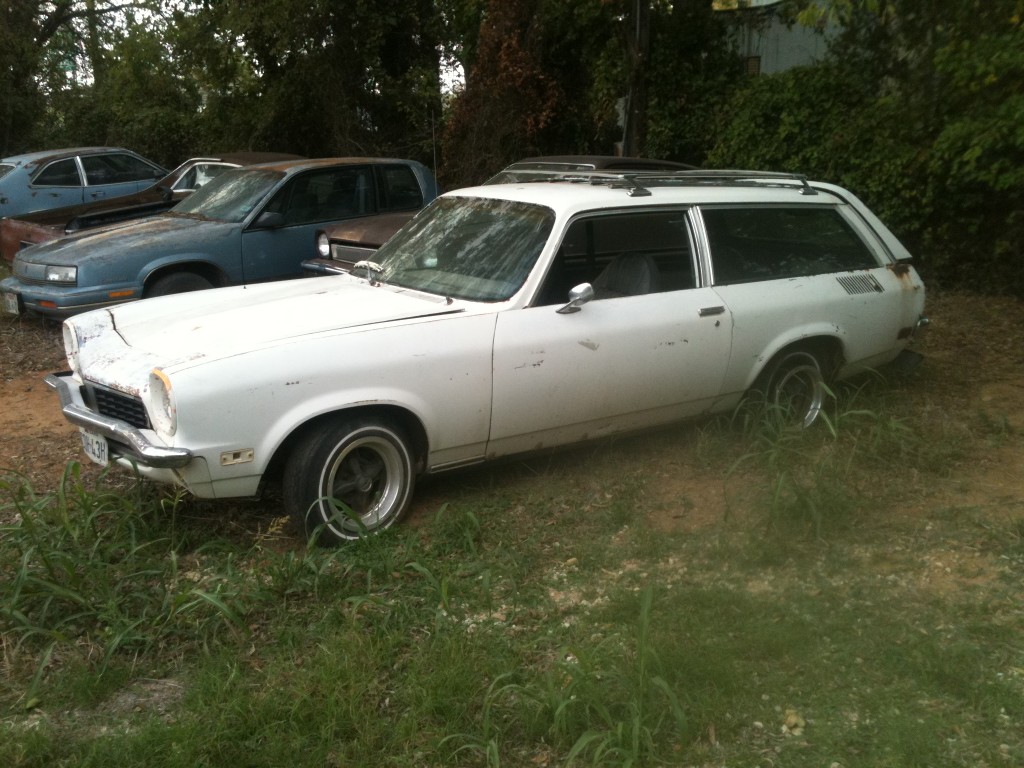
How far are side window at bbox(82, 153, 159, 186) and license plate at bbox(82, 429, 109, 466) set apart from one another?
11.0m

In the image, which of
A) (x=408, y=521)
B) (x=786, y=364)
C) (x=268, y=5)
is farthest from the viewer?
(x=268, y=5)

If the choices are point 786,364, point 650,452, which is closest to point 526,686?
point 650,452

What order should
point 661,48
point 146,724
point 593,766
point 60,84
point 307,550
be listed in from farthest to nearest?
point 60,84 → point 661,48 → point 307,550 → point 146,724 → point 593,766

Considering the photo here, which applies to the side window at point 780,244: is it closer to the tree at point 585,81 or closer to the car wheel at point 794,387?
the car wheel at point 794,387

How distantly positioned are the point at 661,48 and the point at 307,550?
9354mm

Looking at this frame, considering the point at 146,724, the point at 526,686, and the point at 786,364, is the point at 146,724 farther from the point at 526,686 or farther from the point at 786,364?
the point at 786,364

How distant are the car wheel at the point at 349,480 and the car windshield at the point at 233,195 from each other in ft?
14.9

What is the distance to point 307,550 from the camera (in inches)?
176

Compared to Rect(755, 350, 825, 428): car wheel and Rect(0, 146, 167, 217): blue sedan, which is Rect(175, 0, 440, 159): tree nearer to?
Rect(0, 146, 167, 217): blue sedan

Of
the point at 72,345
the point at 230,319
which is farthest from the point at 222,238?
the point at 230,319

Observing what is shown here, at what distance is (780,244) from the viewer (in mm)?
6035

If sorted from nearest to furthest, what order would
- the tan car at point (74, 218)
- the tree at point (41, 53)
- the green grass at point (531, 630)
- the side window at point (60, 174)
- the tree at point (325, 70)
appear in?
the green grass at point (531, 630) < the tan car at point (74, 218) < the side window at point (60, 174) < the tree at point (325, 70) < the tree at point (41, 53)

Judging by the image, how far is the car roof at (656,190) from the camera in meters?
5.45

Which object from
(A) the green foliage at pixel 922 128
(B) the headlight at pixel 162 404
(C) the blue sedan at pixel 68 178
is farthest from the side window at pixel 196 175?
(B) the headlight at pixel 162 404
